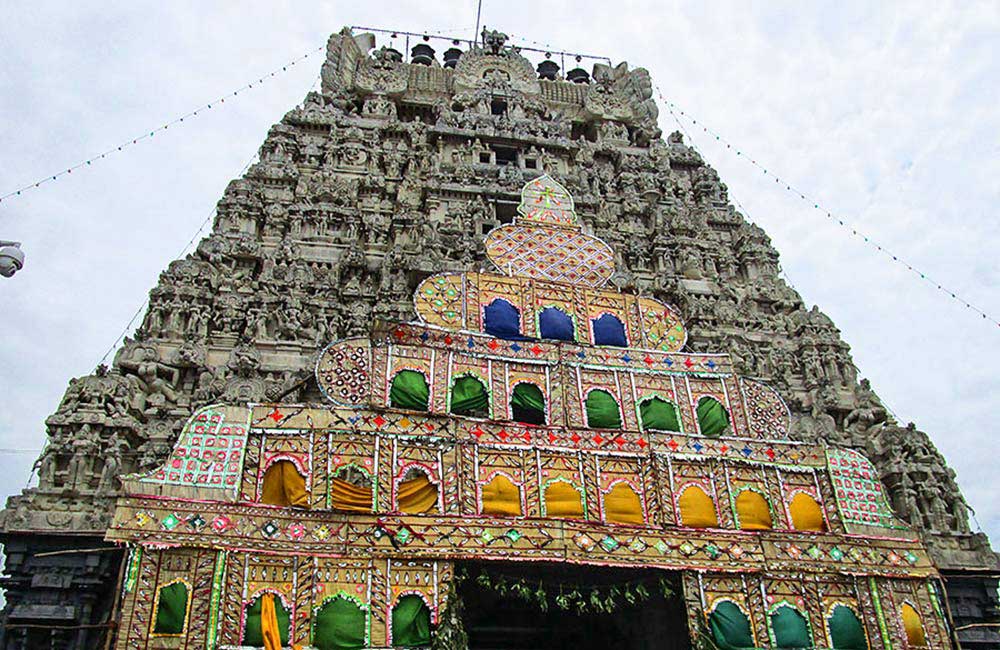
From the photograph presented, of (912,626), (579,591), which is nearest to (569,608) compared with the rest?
(579,591)

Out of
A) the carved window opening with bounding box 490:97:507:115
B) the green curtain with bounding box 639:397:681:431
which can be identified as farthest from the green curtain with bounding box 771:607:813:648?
the carved window opening with bounding box 490:97:507:115

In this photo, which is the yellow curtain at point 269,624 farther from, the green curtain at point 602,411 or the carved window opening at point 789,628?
the carved window opening at point 789,628

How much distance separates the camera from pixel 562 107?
87.9 ft

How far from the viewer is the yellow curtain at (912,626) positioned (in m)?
13.1

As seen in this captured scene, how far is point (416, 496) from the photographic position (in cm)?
1275

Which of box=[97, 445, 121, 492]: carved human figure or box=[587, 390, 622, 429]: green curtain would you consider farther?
box=[587, 390, 622, 429]: green curtain

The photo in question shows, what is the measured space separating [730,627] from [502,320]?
22.2 feet

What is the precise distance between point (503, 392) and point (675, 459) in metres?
3.27

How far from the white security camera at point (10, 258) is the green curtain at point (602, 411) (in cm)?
922

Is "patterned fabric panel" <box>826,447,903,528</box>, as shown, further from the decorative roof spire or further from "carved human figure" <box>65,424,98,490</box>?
"carved human figure" <box>65,424,98,490</box>

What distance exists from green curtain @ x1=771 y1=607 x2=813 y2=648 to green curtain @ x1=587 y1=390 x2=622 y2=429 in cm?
405

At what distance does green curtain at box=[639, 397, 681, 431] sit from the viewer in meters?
14.7

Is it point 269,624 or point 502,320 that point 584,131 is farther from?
point 269,624

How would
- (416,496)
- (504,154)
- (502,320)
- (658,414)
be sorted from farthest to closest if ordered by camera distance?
(504,154) → (502,320) → (658,414) → (416,496)
